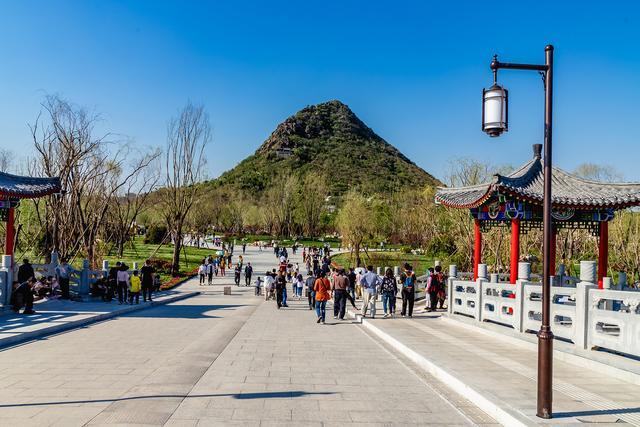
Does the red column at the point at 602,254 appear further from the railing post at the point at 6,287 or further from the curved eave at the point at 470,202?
the railing post at the point at 6,287

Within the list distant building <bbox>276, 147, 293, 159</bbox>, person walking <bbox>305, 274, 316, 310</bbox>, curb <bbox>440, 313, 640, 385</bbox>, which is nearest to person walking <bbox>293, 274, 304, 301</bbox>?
person walking <bbox>305, 274, 316, 310</bbox>

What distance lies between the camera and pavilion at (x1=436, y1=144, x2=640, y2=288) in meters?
15.3

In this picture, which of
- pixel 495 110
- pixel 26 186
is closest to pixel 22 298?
pixel 26 186

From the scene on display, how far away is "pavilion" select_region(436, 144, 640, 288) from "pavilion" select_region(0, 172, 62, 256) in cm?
1405

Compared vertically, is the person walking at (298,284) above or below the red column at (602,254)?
below

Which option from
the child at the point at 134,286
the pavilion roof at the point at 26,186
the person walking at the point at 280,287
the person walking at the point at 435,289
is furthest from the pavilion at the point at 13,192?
the person walking at the point at 435,289

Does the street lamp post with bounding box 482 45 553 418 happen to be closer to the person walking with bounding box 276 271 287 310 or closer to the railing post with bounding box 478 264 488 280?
the railing post with bounding box 478 264 488 280

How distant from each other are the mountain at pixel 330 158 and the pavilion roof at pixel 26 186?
354 feet

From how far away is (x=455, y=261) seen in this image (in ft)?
124

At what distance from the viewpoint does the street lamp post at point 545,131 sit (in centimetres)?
619

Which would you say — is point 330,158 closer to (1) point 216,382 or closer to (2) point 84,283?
(2) point 84,283

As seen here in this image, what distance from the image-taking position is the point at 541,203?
607 inches

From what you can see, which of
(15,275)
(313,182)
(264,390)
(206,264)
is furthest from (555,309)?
(313,182)

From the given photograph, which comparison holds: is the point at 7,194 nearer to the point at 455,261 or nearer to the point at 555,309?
the point at 555,309
